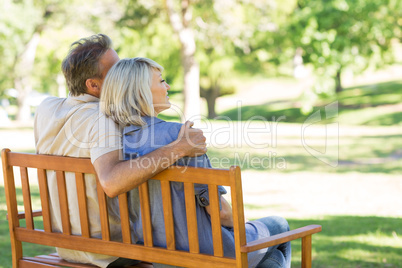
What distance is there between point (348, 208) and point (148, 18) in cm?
1426

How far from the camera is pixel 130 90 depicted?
2.65 meters

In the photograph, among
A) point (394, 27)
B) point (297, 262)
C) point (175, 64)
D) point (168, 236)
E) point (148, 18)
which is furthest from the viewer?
point (175, 64)

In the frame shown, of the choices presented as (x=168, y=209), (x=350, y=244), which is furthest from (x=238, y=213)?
(x=350, y=244)

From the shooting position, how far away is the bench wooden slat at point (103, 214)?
110 inches

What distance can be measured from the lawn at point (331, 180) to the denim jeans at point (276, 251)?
1824 millimetres

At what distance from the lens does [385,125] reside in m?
21.3

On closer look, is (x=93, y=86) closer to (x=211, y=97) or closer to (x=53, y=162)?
(x=53, y=162)

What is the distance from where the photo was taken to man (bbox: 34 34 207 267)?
256 cm

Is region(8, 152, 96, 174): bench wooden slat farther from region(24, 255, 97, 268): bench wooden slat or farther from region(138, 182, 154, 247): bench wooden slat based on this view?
region(24, 255, 97, 268): bench wooden slat

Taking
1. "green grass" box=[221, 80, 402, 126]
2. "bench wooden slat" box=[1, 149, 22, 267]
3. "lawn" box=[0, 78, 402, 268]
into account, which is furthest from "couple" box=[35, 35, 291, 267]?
"green grass" box=[221, 80, 402, 126]

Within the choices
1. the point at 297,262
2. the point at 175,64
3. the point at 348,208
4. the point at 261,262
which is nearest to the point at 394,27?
the point at 175,64

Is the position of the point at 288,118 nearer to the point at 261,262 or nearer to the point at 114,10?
the point at 114,10

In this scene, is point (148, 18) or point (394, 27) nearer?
point (148, 18)

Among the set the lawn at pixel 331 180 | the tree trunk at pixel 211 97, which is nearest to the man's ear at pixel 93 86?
the lawn at pixel 331 180
